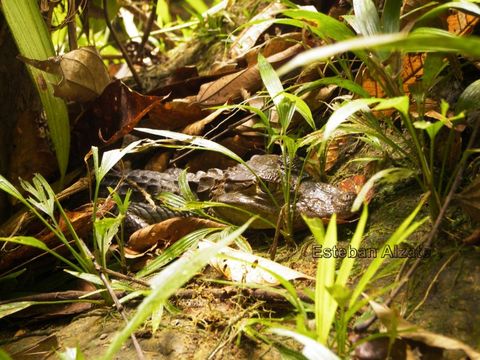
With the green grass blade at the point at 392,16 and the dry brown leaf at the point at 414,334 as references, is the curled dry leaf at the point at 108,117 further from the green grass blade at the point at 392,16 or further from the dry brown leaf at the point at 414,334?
the dry brown leaf at the point at 414,334

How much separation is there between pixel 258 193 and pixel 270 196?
0.17 meters

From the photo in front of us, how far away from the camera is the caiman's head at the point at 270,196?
6.01 ft

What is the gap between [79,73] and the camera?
2463 mm

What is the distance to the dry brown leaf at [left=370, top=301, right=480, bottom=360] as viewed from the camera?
0.96m

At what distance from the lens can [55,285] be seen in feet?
6.50

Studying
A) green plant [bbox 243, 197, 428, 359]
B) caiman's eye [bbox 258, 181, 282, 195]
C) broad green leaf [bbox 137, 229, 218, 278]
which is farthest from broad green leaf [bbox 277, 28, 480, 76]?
caiman's eye [bbox 258, 181, 282, 195]

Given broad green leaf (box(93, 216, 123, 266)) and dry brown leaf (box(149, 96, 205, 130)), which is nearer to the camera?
broad green leaf (box(93, 216, 123, 266))

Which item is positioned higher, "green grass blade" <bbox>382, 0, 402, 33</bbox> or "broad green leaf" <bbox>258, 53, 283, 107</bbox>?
"green grass blade" <bbox>382, 0, 402, 33</bbox>

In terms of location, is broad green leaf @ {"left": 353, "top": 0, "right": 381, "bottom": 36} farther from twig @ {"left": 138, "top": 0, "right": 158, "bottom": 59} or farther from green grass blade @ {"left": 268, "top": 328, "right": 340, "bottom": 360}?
twig @ {"left": 138, "top": 0, "right": 158, "bottom": 59}

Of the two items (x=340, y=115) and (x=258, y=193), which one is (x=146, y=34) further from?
(x=340, y=115)

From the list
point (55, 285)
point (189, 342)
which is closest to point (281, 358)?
point (189, 342)

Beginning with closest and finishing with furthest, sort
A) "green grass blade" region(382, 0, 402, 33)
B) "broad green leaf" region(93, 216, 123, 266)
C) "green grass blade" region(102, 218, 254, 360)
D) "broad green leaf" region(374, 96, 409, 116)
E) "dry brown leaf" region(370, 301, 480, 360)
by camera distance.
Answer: "green grass blade" region(102, 218, 254, 360) < "dry brown leaf" region(370, 301, 480, 360) < "broad green leaf" region(374, 96, 409, 116) < "green grass blade" region(382, 0, 402, 33) < "broad green leaf" region(93, 216, 123, 266)

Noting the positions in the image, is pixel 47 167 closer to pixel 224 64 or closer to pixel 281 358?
pixel 224 64

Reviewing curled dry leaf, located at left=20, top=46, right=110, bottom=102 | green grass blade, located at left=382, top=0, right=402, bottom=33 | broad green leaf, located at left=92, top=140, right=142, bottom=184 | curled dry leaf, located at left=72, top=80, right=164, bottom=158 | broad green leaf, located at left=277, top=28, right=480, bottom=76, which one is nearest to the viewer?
broad green leaf, located at left=277, top=28, right=480, bottom=76
